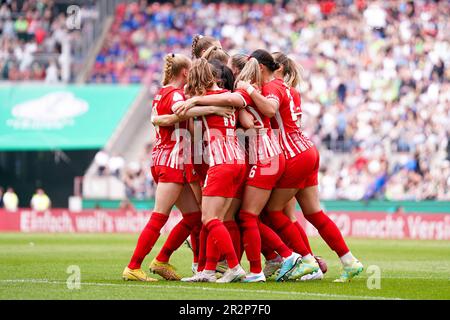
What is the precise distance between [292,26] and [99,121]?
691cm

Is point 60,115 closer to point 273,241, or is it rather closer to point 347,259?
point 273,241

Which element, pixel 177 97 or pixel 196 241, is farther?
pixel 196 241

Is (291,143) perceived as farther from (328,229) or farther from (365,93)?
(365,93)

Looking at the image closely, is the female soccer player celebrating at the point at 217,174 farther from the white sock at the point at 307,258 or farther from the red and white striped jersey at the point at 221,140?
the white sock at the point at 307,258

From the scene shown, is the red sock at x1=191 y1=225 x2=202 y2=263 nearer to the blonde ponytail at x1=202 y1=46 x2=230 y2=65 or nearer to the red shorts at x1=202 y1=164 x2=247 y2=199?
the red shorts at x1=202 y1=164 x2=247 y2=199

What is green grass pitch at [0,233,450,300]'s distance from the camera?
34.4 feet

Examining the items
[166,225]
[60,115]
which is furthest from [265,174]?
[60,115]

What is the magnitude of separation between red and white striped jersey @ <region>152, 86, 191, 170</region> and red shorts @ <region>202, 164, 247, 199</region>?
61 centimetres

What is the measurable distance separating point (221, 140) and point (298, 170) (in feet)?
3.22

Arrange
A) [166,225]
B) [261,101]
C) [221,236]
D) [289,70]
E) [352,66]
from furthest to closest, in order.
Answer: [352,66] → [166,225] → [289,70] → [261,101] → [221,236]

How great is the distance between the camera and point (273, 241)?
12.2m

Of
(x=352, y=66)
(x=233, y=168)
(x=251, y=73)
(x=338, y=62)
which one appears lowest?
(x=233, y=168)

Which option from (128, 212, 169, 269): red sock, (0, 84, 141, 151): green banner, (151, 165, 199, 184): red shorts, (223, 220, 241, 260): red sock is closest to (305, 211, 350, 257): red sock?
(223, 220, 241, 260): red sock

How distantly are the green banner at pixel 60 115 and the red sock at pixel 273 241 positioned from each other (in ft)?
71.7
